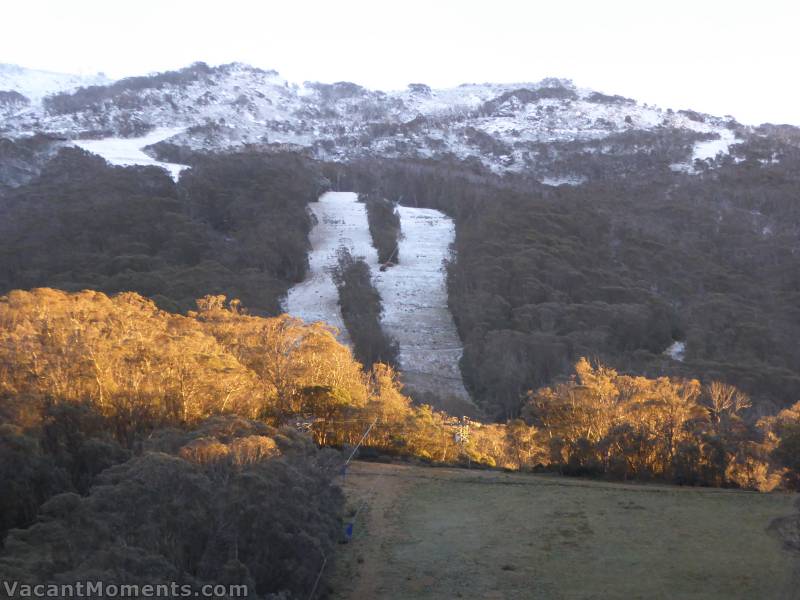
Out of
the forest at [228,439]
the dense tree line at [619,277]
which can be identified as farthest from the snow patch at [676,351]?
the forest at [228,439]

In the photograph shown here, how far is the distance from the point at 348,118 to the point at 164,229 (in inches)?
4368

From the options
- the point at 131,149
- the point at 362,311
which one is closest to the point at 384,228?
the point at 362,311

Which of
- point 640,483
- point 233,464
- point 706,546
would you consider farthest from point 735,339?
point 233,464

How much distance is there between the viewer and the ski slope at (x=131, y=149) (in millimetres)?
80500

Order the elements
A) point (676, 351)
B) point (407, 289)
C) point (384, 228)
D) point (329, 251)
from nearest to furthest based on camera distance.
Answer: point (676, 351) < point (407, 289) < point (329, 251) < point (384, 228)

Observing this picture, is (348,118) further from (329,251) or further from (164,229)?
(164,229)

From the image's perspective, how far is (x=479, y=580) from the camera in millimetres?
11266

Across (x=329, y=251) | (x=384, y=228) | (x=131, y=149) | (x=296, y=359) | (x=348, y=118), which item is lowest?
(x=329, y=251)

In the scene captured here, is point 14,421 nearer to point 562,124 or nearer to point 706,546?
point 706,546

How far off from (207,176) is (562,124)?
280 ft

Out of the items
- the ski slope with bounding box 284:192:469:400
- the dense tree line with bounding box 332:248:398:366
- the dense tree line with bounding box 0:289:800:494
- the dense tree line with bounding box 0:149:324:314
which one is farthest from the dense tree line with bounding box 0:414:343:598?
the dense tree line with bounding box 332:248:398:366

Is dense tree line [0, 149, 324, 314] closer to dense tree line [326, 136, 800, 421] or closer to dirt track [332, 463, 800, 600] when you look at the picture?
dense tree line [326, 136, 800, 421]

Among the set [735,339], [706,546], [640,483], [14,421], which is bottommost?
[735,339]

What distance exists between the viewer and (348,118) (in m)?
155
